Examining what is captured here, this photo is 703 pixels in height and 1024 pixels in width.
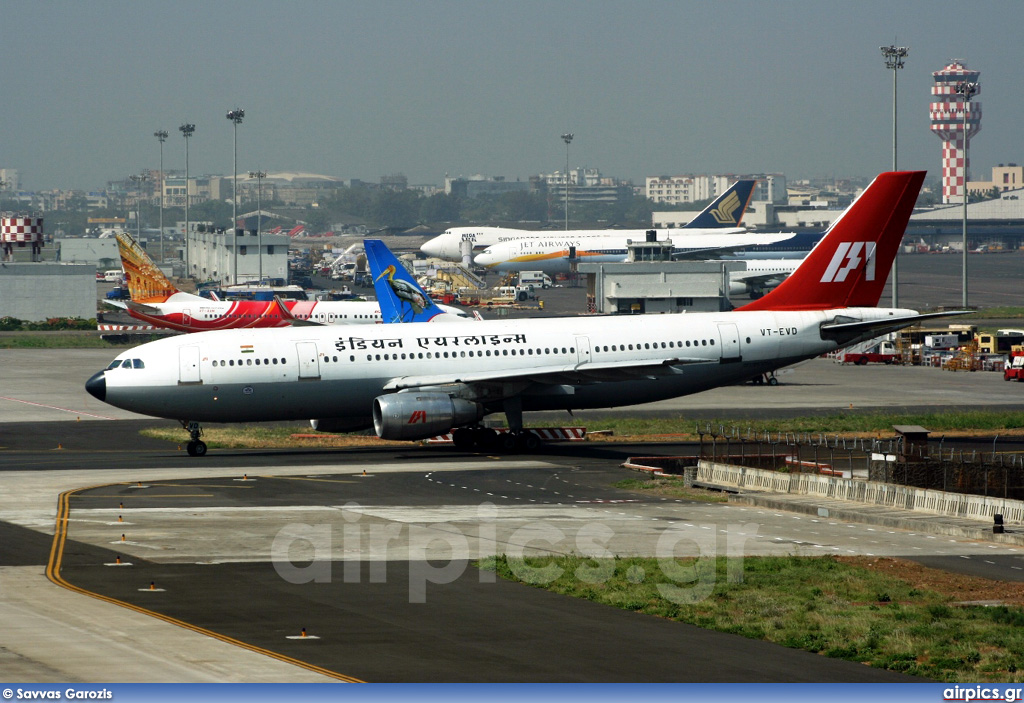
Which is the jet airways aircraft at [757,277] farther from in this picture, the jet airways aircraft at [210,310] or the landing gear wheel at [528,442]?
the landing gear wheel at [528,442]

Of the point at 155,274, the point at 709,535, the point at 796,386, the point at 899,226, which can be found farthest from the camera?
the point at 155,274

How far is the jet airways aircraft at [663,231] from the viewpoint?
550 feet

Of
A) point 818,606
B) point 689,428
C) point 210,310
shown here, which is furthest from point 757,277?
point 818,606

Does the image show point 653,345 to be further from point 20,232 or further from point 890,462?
point 20,232

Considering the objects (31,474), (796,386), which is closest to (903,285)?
(796,386)

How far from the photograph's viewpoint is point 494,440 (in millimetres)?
51625

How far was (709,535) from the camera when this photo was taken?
32.8 metres

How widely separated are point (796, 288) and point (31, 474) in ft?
103

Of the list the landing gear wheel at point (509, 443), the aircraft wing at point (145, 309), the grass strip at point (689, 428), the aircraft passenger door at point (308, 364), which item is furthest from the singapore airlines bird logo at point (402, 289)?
the aircraft wing at point (145, 309)

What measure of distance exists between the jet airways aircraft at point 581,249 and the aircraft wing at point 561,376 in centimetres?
10143

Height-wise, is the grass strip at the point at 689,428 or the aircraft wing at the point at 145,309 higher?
the aircraft wing at the point at 145,309

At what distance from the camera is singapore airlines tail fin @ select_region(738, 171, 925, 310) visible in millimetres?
54375

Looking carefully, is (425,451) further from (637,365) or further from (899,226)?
(899,226)

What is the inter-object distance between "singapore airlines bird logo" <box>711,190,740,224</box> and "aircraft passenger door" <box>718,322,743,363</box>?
132083mm
